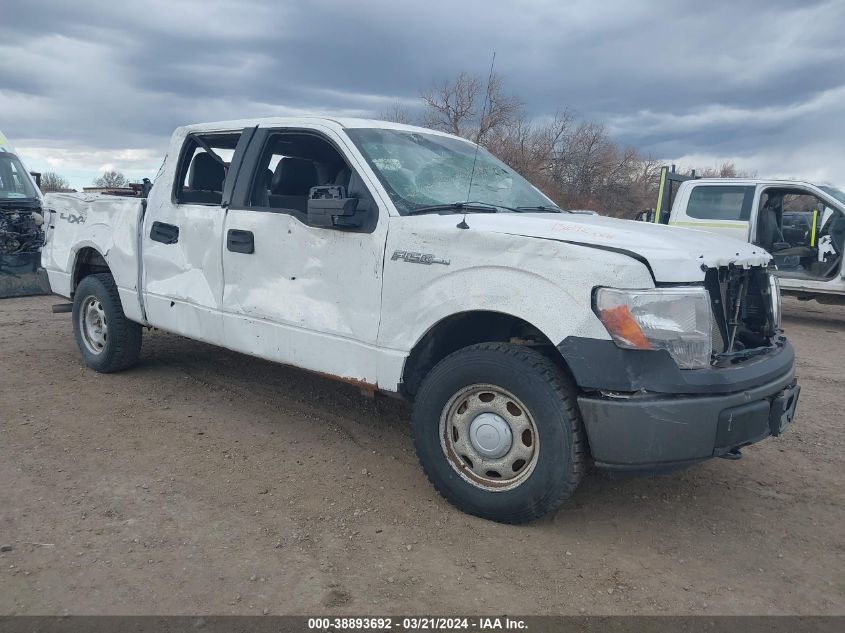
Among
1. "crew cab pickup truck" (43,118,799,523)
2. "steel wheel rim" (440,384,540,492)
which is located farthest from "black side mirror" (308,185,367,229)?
"steel wheel rim" (440,384,540,492)

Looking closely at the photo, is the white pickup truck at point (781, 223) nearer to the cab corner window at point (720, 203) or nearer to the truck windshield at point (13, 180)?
the cab corner window at point (720, 203)

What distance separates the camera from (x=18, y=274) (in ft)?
32.9

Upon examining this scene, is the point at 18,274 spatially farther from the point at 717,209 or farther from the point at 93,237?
the point at 717,209

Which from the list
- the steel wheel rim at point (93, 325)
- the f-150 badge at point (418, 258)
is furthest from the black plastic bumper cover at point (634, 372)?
the steel wheel rim at point (93, 325)

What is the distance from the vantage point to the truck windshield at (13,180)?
1119cm

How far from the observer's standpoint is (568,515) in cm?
359

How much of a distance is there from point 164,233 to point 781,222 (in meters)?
9.30

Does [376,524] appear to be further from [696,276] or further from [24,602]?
[696,276]

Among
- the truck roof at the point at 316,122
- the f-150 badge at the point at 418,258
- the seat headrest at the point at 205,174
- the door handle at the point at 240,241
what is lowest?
the door handle at the point at 240,241

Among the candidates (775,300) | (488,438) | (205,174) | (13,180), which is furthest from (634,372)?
(13,180)

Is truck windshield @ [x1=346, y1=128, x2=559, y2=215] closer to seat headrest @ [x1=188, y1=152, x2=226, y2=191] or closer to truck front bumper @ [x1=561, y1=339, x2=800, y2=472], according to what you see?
truck front bumper @ [x1=561, y1=339, x2=800, y2=472]

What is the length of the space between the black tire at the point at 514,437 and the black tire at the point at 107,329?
3.28 metres

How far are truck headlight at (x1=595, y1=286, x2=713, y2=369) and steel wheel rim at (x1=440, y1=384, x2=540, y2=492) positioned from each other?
60cm

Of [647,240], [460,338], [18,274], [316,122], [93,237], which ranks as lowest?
[18,274]
